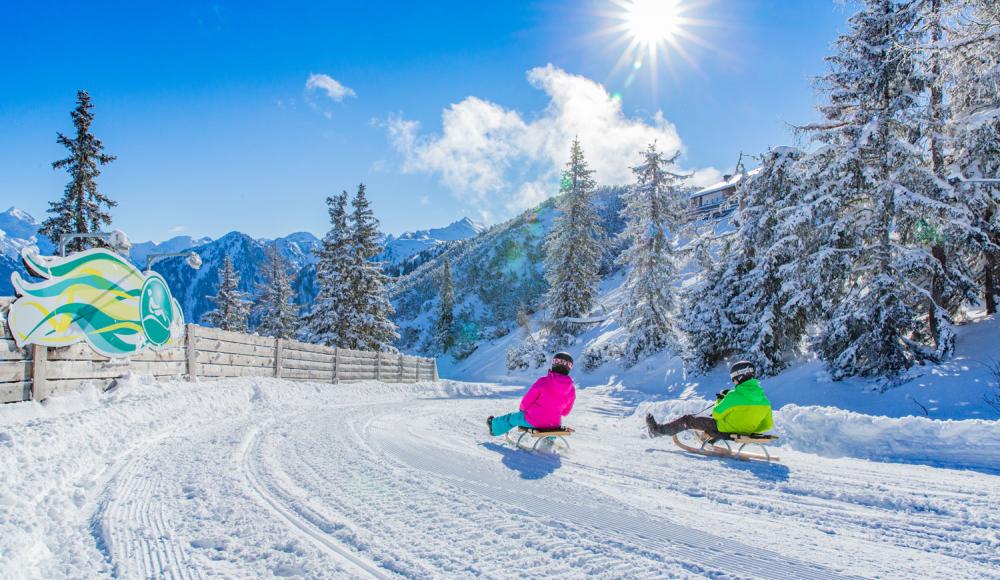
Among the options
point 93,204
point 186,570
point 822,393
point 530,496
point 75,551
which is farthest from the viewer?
point 93,204

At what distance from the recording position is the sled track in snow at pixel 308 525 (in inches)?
105

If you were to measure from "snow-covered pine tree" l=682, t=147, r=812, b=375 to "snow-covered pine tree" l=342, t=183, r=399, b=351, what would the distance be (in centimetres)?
1529

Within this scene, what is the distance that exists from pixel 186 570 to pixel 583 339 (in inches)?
1190

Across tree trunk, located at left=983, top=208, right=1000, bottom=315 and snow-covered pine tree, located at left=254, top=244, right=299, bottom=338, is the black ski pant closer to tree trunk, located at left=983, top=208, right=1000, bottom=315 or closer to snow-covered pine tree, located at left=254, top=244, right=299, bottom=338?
tree trunk, located at left=983, top=208, right=1000, bottom=315

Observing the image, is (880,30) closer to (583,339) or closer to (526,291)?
(583,339)

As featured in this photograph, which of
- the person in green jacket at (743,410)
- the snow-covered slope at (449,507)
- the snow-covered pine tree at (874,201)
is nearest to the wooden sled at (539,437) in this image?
the snow-covered slope at (449,507)

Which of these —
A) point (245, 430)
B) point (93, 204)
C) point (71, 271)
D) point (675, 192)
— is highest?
point (675, 192)

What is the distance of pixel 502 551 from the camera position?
9.60ft

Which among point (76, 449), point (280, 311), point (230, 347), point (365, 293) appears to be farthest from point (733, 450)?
point (280, 311)

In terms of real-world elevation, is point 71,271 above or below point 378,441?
above

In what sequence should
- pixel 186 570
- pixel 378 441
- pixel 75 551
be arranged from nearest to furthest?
pixel 186 570
pixel 75 551
pixel 378 441

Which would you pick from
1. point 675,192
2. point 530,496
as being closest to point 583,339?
point 675,192

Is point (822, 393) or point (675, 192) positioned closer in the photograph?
point (822, 393)

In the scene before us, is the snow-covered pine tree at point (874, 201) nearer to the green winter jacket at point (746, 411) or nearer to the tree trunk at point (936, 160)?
the tree trunk at point (936, 160)
